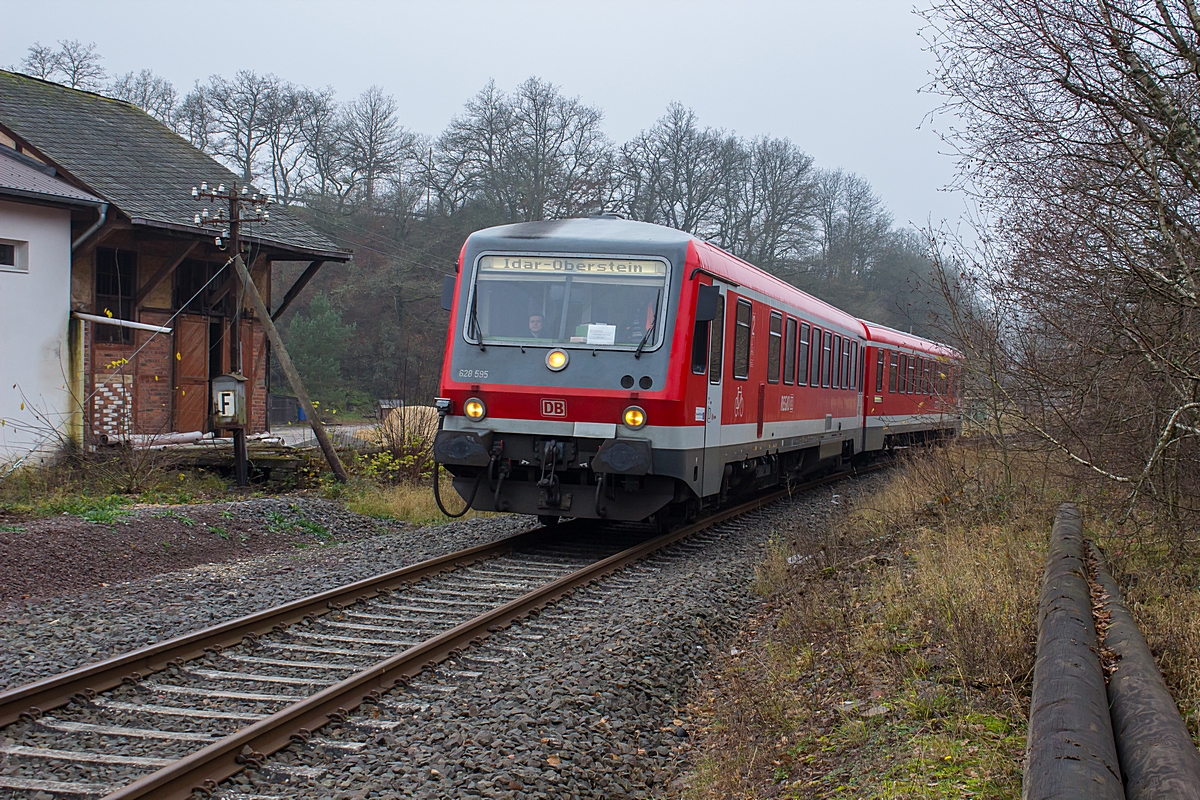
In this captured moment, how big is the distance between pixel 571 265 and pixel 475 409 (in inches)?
66.0

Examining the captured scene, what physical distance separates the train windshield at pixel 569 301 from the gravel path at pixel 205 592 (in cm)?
234

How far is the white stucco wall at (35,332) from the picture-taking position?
17.2 m

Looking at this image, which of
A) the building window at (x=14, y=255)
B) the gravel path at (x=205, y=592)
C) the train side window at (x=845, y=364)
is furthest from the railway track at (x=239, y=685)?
the building window at (x=14, y=255)

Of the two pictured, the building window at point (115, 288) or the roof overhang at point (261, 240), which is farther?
the building window at point (115, 288)

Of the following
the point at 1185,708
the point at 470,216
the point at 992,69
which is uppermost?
the point at 470,216

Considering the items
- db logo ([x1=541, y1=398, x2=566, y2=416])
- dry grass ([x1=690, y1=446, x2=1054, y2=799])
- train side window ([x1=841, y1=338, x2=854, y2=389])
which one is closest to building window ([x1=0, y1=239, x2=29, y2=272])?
db logo ([x1=541, y1=398, x2=566, y2=416])

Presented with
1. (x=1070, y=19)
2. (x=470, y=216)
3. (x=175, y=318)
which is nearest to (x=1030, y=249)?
(x=1070, y=19)

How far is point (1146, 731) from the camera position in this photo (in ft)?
12.0

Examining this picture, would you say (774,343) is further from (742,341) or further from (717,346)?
(717,346)

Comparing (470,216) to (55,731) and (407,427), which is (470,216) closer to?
(407,427)

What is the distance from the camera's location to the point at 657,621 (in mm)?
7250

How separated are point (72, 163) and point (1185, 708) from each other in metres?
20.4

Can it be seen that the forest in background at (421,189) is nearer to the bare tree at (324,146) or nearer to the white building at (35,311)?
the bare tree at (324,146)

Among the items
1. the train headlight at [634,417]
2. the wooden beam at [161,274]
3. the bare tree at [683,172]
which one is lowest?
the train headlight at [634,417]
